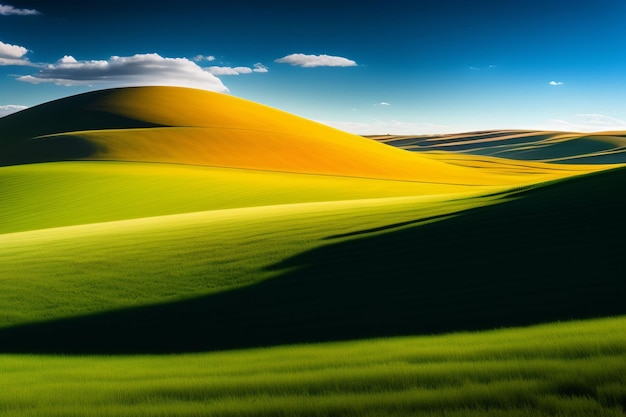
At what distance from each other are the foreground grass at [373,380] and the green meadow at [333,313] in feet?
0.09

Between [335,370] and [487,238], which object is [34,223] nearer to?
[487,238]

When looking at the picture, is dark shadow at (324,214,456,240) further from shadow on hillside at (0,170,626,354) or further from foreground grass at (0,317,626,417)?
foreground grass at (0,317,626,417)

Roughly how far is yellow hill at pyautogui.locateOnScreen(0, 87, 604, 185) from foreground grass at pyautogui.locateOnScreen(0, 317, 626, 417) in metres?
52.0

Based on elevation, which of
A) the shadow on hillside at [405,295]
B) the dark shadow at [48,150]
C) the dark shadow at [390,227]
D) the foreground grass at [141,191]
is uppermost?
the dark shadow at [48,150]

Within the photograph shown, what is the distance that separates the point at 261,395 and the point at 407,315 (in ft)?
14.3

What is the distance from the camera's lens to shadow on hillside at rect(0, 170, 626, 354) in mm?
9008

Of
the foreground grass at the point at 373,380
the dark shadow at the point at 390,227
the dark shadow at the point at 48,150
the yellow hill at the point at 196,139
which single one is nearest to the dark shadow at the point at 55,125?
the dark shadow at the point at 48,150

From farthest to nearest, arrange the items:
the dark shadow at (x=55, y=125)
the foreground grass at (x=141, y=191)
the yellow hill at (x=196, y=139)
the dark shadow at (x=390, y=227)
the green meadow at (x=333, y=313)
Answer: the yellow hill at (x=196, y=139)
the dark shadow at (x=55, y=125)
the foreground grass at (x=141, y=191)
the dark shadow at (x=390, y=227)
the green meadow at (x=333, y=313)

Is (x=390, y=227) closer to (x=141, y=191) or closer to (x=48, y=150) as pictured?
(x=141, y=191)

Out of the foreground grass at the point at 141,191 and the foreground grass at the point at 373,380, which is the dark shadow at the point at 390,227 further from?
the foreground grass at the point at 141,191

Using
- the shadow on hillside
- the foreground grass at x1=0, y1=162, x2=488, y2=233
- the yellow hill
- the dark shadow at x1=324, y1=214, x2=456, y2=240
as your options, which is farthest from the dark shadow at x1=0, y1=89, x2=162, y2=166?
the shadow on hillside

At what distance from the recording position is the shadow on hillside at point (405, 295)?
9008 millimetres

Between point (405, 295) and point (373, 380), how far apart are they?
4.71 m

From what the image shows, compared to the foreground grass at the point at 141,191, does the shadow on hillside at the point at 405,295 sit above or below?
below
